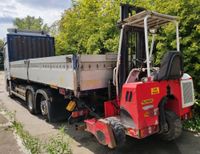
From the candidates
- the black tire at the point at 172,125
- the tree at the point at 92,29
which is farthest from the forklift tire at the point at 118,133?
the tree at the point at 92,29

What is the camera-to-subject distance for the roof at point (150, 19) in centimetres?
401

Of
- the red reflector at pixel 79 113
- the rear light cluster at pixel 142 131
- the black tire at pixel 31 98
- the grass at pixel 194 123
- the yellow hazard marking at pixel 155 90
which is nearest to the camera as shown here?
the rear light cluster at pixel 142 131

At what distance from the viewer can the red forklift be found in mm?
3783

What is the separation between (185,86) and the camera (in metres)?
4.56

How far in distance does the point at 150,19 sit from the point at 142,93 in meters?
1.54

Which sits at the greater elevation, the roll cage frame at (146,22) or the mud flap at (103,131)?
the roll cage frame at (146,22)

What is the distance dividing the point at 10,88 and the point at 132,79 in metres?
7.82

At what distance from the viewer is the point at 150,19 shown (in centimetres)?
443

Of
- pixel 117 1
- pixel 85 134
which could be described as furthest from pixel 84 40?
pixel 85 134

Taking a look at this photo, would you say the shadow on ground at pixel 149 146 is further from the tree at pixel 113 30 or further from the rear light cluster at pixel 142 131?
the tree at pixel 113 30

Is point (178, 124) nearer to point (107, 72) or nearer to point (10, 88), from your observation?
point (107, 72)

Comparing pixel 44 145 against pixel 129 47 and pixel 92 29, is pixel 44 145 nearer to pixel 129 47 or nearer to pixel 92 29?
pixel 129 47

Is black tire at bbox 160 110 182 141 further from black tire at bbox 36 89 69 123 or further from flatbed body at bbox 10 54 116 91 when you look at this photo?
black tire at bbox 36 89 69 123

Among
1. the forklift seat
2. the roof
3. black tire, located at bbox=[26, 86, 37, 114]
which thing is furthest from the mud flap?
black tire, located at bbox=[26, 86, 37, 114]
